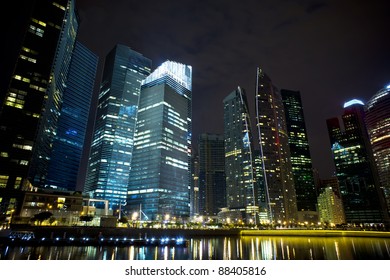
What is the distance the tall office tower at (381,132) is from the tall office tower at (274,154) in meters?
63.5

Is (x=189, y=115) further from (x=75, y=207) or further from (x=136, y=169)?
(x=75, y=207)

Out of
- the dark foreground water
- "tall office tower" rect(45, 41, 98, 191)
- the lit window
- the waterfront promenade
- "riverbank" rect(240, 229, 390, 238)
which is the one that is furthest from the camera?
"tall office tower" rect(45, 41, 98, 191)

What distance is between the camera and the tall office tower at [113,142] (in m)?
168

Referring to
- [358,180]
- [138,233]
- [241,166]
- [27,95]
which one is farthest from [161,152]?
[358,180]

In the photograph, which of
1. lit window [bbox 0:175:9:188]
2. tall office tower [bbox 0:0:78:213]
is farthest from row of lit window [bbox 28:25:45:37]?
lit window [bbox 0:175:9:188]

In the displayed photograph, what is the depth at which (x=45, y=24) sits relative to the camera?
94.1m

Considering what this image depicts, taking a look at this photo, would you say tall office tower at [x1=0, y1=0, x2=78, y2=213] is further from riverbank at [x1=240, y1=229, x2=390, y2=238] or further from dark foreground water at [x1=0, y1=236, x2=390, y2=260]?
riverbank at [x1=240, y1=229, x2=390, y2=238]

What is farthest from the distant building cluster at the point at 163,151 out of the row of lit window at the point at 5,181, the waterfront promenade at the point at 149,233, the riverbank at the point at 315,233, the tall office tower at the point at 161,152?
the riverbank at the point at 315,233

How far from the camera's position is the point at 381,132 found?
179625mm

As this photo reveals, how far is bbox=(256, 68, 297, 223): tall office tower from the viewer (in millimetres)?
165100

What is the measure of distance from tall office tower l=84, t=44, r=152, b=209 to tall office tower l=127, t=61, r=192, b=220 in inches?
1082

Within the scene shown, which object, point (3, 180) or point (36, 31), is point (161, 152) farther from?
point (36, 31)

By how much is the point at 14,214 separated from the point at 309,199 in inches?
7496
